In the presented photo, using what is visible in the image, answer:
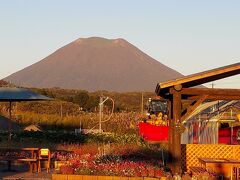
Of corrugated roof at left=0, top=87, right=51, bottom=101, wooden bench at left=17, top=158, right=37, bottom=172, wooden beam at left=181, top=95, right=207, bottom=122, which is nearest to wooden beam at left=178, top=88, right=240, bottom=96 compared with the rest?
wooden beam at left=181, top=95, right=207, bottom=122

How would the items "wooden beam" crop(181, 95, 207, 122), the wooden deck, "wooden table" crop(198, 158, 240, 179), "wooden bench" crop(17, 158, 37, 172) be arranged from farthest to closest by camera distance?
"wooden bench" crop(17, 158, 37, 172)
"wooden table" crop(198, 158, 240, 179)
"wooden beam" crop(181, 95, 207, 122)
the wooden deck

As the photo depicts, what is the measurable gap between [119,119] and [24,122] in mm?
6157

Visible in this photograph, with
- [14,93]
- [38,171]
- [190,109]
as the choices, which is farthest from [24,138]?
[190,109]

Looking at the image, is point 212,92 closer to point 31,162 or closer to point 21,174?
point 31,162

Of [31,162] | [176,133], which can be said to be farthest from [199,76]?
[31,162]

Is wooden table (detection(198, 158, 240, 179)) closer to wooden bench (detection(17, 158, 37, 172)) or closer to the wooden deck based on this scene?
the wooden deck

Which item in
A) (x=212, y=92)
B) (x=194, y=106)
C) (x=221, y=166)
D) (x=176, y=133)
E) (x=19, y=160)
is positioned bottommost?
(x=221, y=166)

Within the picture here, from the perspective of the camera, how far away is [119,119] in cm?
3841

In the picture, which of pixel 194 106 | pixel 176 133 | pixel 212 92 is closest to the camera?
pixel 176 133

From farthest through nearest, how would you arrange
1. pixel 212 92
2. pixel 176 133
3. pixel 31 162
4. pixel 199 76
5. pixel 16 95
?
1. pixel 16 95
2. pixel 31 162
3. pixel 212 92
4. pixel 199 76
5. pixel 176 133

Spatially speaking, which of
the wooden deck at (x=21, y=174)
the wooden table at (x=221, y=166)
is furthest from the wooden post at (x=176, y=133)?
the wooden deck at (x=21, y=174)

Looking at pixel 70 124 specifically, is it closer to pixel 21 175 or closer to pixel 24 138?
pixel 24 138

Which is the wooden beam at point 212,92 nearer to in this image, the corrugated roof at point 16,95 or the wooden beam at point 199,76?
the wooden beam at point 199,76

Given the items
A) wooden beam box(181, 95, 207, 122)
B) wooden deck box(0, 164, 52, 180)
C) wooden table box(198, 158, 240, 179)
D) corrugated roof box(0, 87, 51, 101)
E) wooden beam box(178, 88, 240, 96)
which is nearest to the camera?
wooden deck box(0, 164, 52, 180)
